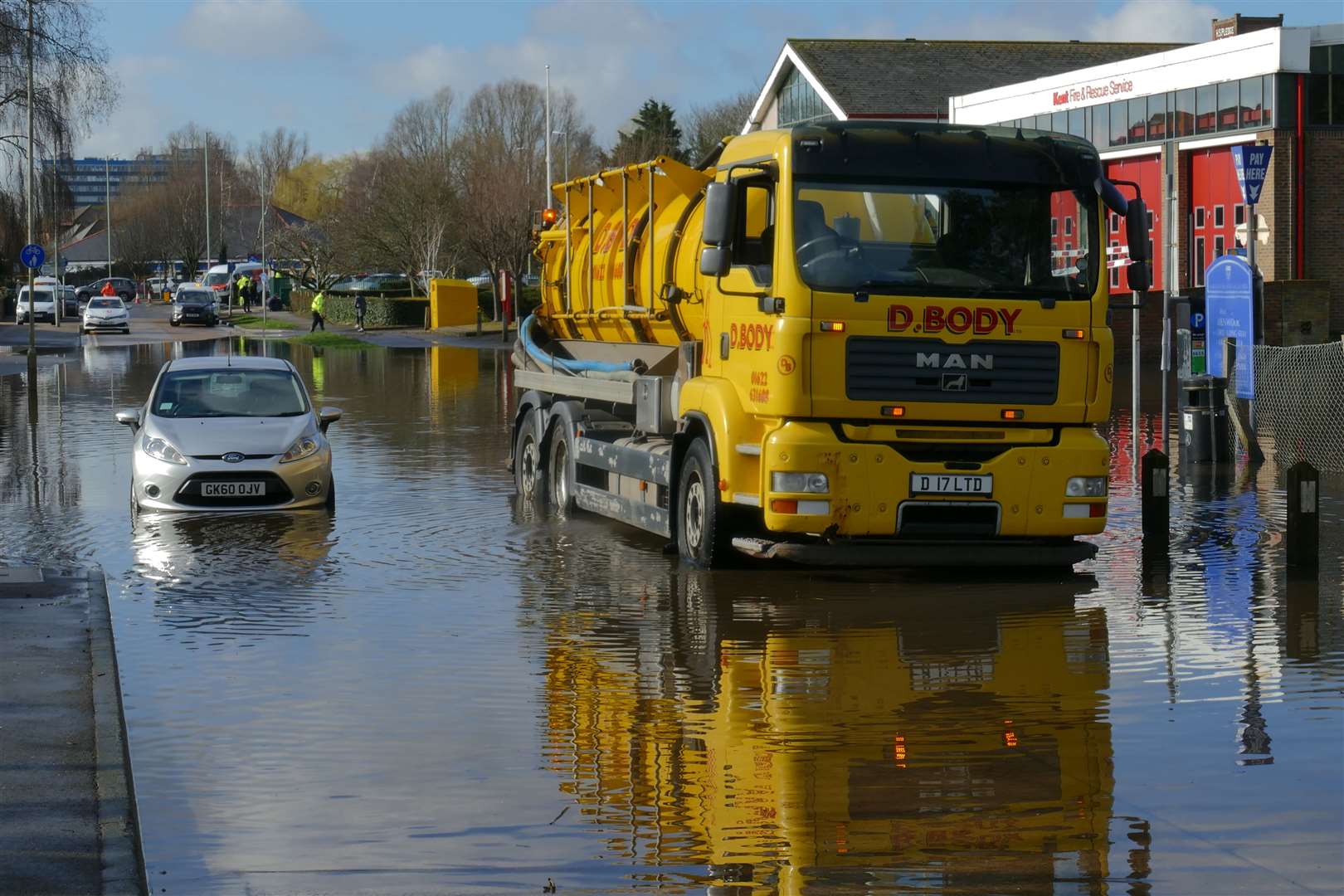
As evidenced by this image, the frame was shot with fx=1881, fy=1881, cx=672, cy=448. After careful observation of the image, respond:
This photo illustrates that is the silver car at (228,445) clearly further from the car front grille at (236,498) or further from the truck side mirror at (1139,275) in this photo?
the truck side mirror at (1139,275)

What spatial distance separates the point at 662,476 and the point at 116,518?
5146mm

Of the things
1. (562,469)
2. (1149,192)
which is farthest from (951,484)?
(1149,192)

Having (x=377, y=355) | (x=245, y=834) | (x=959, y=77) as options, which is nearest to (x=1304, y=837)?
(x=245, y=834)

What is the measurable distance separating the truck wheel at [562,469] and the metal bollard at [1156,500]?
508cm

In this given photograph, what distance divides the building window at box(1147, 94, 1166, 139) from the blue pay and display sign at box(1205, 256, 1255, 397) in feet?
109

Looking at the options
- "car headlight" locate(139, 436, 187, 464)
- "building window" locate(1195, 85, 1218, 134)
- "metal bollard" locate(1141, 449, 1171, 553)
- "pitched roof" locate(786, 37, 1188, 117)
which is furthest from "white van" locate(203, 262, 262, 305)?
"metal bollard" locate(1141, 449, 1171, 553)

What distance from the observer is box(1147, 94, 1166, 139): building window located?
53406mm

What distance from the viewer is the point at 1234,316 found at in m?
21.2

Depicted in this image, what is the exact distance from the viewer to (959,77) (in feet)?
224

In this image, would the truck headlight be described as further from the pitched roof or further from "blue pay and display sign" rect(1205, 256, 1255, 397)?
the pitched roof

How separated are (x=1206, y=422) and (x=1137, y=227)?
849 cm

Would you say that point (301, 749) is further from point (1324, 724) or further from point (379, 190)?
point (379, 190)

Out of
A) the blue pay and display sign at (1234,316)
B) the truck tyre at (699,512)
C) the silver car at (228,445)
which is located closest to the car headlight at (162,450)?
the silver car at (228,445)

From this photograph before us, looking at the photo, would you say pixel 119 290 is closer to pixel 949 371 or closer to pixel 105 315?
pixel 105 315
